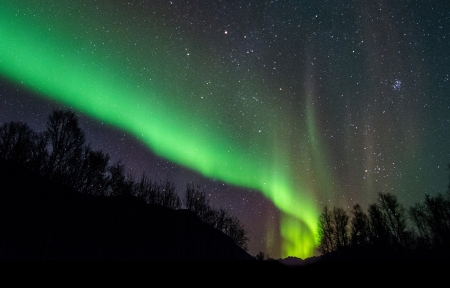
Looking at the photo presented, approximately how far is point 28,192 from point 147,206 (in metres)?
21.4

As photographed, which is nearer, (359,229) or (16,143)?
(16,143)

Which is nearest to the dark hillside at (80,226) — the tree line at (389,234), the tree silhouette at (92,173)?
the tree silhouette at (92,173)

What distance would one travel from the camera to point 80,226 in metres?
28.1

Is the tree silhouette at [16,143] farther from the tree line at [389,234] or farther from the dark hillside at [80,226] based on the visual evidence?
the tree line at [389,234]

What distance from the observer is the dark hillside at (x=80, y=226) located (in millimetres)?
21516

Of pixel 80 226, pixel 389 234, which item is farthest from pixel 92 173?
pixel 389 234

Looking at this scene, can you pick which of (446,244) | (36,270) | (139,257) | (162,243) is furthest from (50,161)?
(446,244)

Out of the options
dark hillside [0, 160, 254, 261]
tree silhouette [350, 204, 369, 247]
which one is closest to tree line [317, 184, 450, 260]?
tree silhouette [350, 204, 369, 247]

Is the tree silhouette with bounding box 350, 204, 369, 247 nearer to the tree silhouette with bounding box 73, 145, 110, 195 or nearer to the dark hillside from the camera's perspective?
the dark hillside

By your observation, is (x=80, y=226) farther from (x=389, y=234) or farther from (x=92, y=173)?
(x=389, y=234)

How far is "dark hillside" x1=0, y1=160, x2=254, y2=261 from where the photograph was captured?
21516mm

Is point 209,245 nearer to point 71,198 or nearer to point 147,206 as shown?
point 147,206

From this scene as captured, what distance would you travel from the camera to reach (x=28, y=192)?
22.2m

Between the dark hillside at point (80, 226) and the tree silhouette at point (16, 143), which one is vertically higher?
the tree silhouette at point (16, 143)
